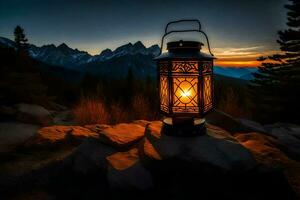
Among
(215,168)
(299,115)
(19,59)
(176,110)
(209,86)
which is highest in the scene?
(19,59)

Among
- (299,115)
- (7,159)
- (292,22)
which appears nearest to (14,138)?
(7,159)

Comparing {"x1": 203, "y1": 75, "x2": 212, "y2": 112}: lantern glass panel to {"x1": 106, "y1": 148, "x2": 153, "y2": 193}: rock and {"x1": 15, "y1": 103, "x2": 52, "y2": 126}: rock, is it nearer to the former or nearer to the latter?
{"x1": 106, "y1": 148, "x2": 153, "y2": 193}: rock

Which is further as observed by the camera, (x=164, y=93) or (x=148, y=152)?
(x=164, y=93)

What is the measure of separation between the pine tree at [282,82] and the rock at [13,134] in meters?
8.51

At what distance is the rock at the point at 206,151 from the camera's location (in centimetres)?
233

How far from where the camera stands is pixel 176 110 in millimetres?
2760

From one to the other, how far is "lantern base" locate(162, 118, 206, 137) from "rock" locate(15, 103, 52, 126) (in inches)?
136

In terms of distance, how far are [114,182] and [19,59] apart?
6.58 metres

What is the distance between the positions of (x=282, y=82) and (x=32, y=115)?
1054 cm

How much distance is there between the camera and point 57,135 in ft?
13.6

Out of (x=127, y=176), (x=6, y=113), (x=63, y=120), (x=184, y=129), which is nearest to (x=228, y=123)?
(x=184, y=129)

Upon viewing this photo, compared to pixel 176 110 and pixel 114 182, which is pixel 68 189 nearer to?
pixel 114 182

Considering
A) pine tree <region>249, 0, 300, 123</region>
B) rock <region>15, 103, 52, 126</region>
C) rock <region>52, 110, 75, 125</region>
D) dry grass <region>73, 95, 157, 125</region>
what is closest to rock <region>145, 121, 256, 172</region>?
dry grass <region>73, 95, 157, 125</region>

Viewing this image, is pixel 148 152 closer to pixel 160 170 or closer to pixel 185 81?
pixel 160 170
